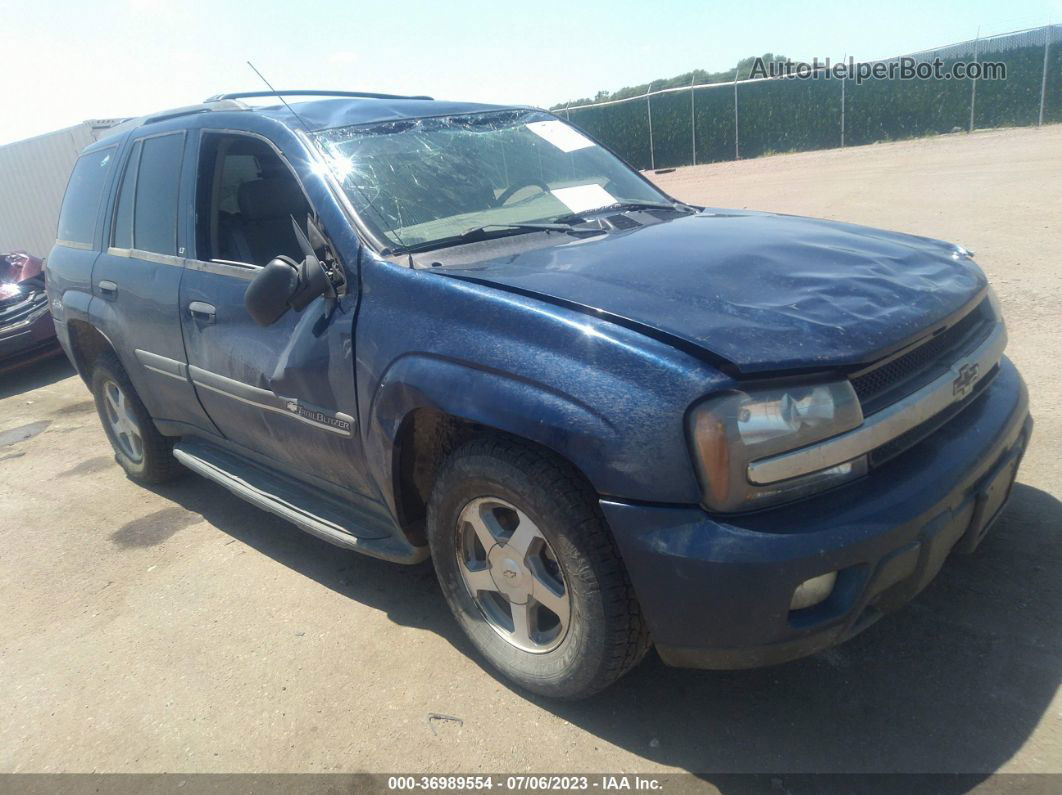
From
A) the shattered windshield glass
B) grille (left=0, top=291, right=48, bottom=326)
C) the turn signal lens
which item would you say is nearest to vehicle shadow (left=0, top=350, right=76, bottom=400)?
grille (left=0, top=291, right=48, bottom=326)

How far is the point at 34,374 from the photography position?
946 cm

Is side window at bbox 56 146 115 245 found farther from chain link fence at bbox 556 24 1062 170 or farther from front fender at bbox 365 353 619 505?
chain link fence at bbox 556 24 1062 170

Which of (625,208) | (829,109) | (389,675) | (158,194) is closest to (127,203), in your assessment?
(158,194)

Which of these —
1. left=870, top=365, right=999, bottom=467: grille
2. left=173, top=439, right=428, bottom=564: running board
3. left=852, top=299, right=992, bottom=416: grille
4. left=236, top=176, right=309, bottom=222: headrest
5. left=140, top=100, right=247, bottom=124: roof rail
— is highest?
left=140, top=100, right=247, bottom=124: roof rail

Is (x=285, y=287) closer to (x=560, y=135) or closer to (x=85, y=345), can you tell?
(x=560, y=135)

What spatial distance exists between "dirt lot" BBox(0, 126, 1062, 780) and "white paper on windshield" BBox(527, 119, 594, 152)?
2.12m

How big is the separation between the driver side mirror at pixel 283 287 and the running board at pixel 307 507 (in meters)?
0.81

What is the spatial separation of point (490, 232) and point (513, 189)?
0.49 meters

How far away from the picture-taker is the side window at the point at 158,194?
387 centimetres

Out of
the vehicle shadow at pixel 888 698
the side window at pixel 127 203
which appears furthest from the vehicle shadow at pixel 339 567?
the side window at pixel 127 203

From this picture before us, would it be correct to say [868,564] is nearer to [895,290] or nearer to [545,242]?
[895,290]

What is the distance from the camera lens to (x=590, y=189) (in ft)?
12.0

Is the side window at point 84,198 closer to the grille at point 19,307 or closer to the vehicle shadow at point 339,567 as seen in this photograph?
the vehicle shadow at point 339,567

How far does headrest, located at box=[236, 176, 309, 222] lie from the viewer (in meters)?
3.34
